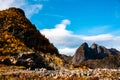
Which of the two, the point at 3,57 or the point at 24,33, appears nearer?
the point at 3,57

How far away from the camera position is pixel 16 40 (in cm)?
6106

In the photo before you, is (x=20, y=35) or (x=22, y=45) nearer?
(x=22, y=45)

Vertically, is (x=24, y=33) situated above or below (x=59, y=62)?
above

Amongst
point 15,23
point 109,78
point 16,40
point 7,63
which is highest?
point 15,23

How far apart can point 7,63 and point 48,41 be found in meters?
20.1

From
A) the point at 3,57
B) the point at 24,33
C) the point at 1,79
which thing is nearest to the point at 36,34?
the point at 24,33

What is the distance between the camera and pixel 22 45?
59.1m

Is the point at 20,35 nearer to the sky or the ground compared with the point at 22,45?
nearer to the sky

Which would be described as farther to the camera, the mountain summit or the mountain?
the mountain summit

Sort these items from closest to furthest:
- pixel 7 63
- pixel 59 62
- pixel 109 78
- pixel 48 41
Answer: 1. pixel 109 78
2. pixel 7 63
3. pixel 59 62
4. pixel 48 41

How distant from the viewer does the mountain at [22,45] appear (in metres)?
53.9

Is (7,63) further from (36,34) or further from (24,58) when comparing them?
(36,34)

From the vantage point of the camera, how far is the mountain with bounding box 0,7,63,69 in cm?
5391

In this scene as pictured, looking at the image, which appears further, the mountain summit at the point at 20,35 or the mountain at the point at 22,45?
the mountain summit at the point at 20,35
